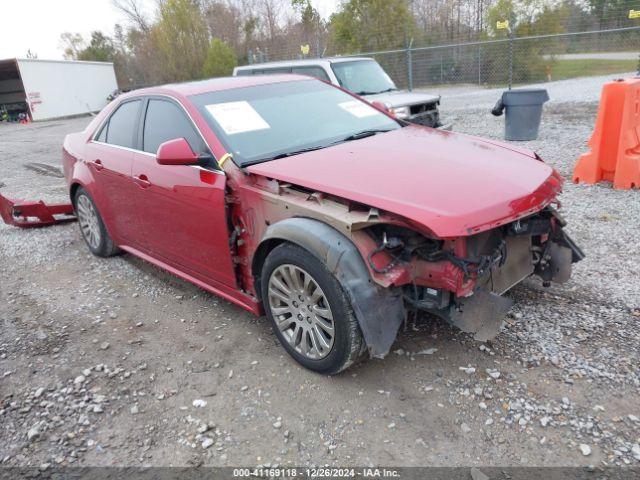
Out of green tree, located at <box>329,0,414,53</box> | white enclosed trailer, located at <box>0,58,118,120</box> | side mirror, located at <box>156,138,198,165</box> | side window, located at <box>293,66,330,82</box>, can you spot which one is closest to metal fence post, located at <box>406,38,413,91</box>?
green tree, located at <box>329,0,414,53</box>

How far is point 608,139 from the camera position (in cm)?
617

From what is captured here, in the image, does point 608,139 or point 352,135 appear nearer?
point 352,135

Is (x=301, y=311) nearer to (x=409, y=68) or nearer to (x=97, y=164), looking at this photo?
(x=97, y=164)

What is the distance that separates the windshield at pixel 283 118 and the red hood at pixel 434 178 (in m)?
0.21

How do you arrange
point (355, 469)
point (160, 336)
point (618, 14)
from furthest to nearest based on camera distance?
point (618, 14) < point (160, 336) < point (355, 469)

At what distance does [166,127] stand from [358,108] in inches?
62.0

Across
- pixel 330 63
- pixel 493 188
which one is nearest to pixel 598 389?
pixel 493 188

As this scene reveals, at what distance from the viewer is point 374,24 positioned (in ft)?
72.1

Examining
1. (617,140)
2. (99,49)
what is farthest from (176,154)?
(99,49)

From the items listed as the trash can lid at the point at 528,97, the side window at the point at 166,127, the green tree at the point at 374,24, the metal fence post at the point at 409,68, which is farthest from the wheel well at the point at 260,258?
the green tree at the point at 374,24

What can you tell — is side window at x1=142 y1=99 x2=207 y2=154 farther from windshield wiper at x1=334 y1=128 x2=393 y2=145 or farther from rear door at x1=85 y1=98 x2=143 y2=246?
windshield wiper at x1=334 y1=128 x2=393 y2=145

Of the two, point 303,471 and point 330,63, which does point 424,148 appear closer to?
point 303,471

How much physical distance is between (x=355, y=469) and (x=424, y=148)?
6.87 feet

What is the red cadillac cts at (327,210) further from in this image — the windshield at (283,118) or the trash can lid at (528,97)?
the trash can lid at (528,97)
